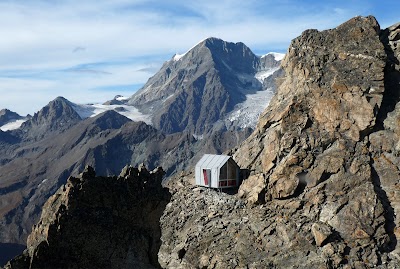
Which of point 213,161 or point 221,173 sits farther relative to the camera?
point 213,161

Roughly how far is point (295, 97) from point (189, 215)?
598 inches

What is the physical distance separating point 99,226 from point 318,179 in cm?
2235

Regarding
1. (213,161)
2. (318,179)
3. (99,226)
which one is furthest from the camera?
(213,161)

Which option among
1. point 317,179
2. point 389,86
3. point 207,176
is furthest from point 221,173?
point 389,86

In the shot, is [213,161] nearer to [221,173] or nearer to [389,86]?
[221,173]

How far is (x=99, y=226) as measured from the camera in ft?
64.1

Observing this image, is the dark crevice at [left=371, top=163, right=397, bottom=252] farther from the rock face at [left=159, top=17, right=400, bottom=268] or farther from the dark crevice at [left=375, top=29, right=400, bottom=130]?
the dark crevice at [left=375, top=29, right=400, bottom=130]

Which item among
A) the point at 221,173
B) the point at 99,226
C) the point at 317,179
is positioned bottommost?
the point at 99,226

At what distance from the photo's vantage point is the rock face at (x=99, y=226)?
18281 millimetres

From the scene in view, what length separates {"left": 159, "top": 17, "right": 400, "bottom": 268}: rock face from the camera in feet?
105

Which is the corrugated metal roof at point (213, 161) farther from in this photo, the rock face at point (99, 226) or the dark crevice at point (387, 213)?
the rock face at point (99, 226)

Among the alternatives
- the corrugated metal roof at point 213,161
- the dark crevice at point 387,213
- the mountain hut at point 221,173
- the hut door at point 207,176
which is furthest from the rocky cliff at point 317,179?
the corrugated metal roof at point 213,161

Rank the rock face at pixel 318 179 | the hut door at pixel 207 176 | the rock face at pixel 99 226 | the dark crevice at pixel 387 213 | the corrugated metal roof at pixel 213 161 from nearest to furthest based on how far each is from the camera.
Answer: the rock face at pixel 99 226 < the dark crevice at pixel 387 213 < the rock face at pixel 318 179 < the corrugated metal roof at pixel 213 161 < the hut door at pixel 207 176

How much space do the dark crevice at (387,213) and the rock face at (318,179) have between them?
79mm
